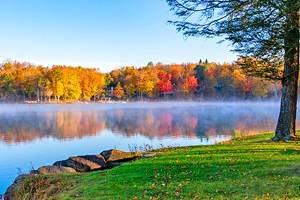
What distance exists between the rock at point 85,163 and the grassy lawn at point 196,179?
8.38ft

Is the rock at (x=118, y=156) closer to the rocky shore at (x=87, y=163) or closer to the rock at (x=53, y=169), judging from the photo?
the rocky shore at (x=87, y=163)

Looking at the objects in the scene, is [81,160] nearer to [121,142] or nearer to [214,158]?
[214,158]

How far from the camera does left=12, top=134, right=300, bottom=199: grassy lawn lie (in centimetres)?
894

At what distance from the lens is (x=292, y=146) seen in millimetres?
14711

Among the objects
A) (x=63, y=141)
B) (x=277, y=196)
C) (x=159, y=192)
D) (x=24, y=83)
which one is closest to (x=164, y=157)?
(x=159, y=192)

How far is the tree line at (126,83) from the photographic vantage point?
10338 cm

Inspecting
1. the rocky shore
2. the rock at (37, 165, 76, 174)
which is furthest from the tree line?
the rock at (37, 165, 76, 174)

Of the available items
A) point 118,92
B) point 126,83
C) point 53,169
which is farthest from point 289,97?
point 126,83

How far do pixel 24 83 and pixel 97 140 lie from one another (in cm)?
7776

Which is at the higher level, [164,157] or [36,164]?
[164,157]

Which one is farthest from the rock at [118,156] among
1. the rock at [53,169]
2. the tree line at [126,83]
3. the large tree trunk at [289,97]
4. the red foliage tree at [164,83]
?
the red foliage tree at [164,83]

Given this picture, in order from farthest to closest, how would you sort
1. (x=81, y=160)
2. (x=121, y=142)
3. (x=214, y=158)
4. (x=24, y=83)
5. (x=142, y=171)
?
(x=24, y=83) → (x=121, y=142) → (x=81, y=160) → (x=214, y=158) → (x=142, y=171)

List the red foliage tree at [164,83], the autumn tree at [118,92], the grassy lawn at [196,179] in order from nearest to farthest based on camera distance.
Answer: the grassy lawn at [196,179], the autumn tree at [118,92], the red foliage tree at [164,83]

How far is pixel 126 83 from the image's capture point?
115m
